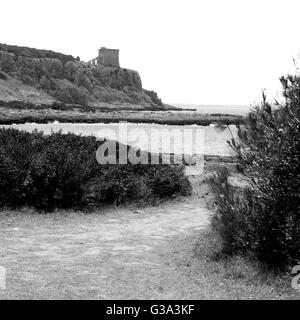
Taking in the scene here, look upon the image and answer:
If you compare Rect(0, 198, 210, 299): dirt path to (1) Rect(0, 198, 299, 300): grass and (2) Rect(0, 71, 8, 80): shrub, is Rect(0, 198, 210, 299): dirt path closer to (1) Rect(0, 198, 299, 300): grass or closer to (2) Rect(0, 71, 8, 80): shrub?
(1) Rect(0, 198, 299, 300): grass

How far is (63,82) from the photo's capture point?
128 meters

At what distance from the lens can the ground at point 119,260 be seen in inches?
246

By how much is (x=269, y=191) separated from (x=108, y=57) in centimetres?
16253

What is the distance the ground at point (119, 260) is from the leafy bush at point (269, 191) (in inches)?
16.4

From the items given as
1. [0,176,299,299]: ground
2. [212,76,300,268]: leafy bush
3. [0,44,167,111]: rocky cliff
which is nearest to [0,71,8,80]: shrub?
[0,44,167,111]: rocky cliff

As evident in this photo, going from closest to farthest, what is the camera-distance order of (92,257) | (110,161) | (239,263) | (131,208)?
(239,263) < (92,257) < (131,208) < (110,161)

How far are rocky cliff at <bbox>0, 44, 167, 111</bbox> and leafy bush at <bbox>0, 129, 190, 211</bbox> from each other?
85.3 m

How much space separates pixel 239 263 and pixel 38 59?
12681 cm

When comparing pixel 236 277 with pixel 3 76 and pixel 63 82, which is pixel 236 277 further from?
pixel 63 82

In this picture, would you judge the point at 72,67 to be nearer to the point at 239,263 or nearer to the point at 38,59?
the point at 38,59

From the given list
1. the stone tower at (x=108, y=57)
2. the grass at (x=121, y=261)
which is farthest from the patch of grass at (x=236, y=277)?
the stone tower at (x=108, y=57)

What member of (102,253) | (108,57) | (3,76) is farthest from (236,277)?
(108,57)

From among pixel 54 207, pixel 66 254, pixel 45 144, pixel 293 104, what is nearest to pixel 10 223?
pixel 54 207

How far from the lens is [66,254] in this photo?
7.95 metres
